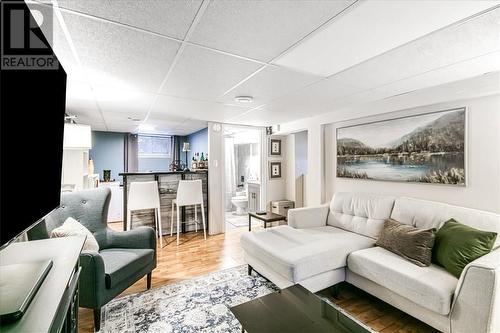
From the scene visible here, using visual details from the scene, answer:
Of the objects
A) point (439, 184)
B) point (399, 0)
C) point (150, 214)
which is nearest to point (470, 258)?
point (439, 184)

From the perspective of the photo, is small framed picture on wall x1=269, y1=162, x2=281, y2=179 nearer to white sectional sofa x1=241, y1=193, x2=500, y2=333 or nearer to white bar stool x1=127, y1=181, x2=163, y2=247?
white sectional sofa x1=241, y1=193, x2=500, y2=333

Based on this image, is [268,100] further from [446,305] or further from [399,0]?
[446,305]

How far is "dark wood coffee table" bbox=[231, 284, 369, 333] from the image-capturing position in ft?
4.33

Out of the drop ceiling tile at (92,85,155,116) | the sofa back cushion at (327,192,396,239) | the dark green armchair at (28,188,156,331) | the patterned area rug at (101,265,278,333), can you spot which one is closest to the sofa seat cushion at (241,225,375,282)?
the sofa back cushion at (327,192,396,239)

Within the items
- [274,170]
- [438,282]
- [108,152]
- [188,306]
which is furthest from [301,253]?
[108,152]

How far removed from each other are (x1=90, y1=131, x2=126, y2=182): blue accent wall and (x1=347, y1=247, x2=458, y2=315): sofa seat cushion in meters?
5.67

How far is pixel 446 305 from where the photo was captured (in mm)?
1534

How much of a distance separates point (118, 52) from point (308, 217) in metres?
2.75

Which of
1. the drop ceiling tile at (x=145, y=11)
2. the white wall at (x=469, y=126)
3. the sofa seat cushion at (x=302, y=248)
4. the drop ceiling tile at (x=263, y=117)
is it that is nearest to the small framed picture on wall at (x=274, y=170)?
the drop ceiling tile at (x=263, y=117)

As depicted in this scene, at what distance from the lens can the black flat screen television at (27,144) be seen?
80 cm

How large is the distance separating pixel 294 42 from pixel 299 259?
176 centimetres

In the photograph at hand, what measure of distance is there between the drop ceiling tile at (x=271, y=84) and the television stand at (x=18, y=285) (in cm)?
192

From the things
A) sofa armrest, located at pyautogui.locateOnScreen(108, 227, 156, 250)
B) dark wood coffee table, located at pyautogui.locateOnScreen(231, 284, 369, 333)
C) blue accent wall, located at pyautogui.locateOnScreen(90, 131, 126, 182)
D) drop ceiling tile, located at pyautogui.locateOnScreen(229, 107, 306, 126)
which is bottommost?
dark wood coffee table, located at pyautogui.locateOnScreen(231, 284, 369, 333)

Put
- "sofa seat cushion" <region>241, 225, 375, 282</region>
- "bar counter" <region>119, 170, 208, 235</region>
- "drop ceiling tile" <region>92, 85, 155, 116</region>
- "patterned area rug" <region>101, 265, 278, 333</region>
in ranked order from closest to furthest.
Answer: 1. "patterned area rug" <region>101, 265, 278, 333</region>
2. "sofa seat cushion" <region>241, 225, 375, 282</region>
3. "drop ceiling tile" <region>92, 85, 155, 116</region>
4. "bar counter" <region>119, 170, 208, 235</region>
